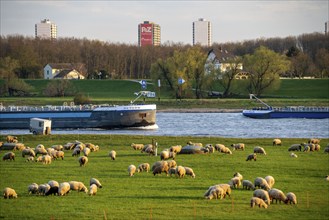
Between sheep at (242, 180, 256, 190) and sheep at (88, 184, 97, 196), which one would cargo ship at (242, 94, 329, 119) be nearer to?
sheep at (242, 180, 256, 190)

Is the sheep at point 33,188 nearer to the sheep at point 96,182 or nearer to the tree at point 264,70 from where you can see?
the sheep at point 96,182

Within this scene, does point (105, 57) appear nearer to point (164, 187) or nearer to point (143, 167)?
point (143, 167)

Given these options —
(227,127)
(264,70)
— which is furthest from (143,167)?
(264,70)

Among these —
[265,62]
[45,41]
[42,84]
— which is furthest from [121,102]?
[45,41]

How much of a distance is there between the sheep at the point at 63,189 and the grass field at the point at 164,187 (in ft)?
0.64

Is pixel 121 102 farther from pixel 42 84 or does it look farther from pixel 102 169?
pixel 102 169

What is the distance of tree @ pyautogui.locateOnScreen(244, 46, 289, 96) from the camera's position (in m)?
118

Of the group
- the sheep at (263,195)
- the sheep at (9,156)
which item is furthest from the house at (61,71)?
the sheep at (263,195)

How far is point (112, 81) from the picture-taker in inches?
5571

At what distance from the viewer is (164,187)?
1180 inches

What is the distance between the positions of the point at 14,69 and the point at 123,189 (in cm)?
12385

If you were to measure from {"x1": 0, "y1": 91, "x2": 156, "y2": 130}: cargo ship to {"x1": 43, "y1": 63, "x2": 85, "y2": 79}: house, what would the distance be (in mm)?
76831

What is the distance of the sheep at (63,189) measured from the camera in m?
28.2

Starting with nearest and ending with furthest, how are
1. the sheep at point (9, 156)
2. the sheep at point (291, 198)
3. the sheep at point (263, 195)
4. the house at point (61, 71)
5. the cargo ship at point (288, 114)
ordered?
the sheep at point (263, 195)
the sheep at point (291, 198)
the sheep at point (9, 156)
the cargo ship at point (288, 114)
the house at point (61, 71)
